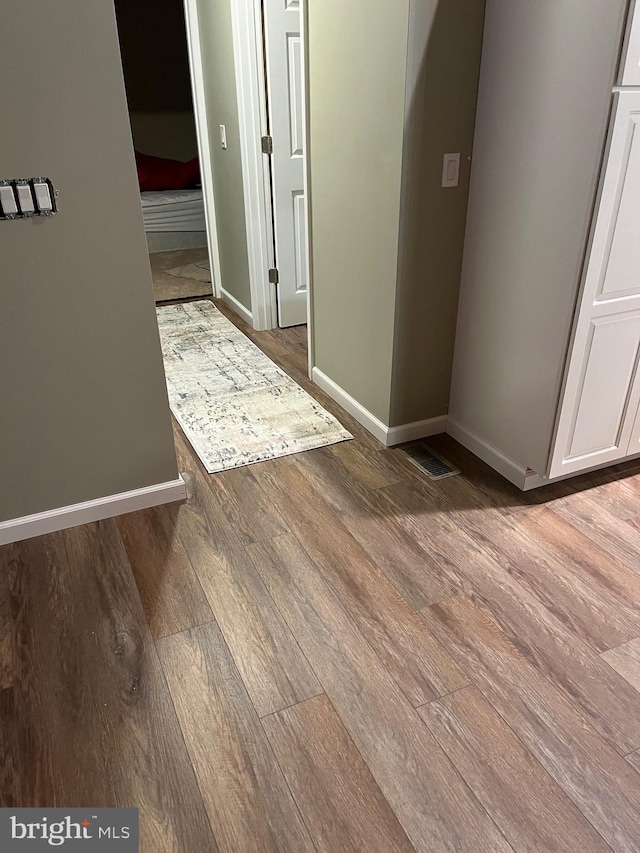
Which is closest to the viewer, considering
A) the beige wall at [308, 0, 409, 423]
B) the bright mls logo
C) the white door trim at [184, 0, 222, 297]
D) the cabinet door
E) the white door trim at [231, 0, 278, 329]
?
the bright mls logo

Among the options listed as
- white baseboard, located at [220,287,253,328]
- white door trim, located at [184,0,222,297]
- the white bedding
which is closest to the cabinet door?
white baseboard, located at [220,287,253,328]

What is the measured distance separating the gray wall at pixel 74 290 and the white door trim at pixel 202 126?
2585mm

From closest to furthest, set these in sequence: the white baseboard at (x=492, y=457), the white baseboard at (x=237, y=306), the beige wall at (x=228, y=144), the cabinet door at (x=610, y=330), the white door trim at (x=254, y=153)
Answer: the cabinet door at (x=610, y=330), the white baseboard at (x=492, y=457), the white door trim at (x=254, y=153), the beige wall at (x=228, y=144), the white baseboard at (x=237, y=306)

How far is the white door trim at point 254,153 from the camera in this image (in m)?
3.32

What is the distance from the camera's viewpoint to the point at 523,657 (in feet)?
5.69

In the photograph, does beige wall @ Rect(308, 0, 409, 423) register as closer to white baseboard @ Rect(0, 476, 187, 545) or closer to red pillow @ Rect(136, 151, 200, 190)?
white baseboard @ Rect(0, 476, 187, 545)

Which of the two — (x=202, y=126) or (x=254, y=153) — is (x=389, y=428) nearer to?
(x=254, y=153)

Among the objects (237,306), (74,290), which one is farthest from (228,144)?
(74,290)

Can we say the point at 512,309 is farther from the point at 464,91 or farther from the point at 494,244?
the point at 464,91

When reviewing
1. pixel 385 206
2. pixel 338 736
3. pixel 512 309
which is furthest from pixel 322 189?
pixel 338 736

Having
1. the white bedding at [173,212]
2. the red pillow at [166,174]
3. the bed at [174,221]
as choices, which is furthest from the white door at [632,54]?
the red pillow at [166,174]

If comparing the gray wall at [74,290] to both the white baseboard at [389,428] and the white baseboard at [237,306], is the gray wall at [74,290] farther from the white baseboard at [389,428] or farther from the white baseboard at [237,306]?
the white baseboard at [237,306]

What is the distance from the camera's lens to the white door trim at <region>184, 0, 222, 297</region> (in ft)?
12.8

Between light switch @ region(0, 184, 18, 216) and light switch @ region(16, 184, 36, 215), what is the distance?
1 cm
